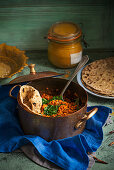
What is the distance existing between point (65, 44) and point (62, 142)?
0.82 metres

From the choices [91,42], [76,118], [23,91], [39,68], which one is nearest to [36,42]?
[39,68]

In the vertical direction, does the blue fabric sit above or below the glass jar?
below

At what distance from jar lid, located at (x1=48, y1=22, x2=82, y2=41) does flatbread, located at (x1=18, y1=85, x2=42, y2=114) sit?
576 mm

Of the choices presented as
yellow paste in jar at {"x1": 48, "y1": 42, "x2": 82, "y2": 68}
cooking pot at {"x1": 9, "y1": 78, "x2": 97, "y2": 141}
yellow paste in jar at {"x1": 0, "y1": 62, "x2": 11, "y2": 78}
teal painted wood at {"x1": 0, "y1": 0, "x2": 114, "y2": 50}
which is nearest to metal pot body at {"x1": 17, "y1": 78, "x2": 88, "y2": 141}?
cooking pot at {"x1": 9, "y1": 78, "x2": 97, "y2": 141}

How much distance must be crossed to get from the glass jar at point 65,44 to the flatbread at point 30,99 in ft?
1.86

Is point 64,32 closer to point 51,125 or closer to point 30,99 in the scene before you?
point 30,99

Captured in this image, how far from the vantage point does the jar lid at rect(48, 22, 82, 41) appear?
1.79 meters

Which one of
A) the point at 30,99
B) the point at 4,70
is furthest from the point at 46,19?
the point at 30,99

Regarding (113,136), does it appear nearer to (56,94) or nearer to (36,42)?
(56,94)

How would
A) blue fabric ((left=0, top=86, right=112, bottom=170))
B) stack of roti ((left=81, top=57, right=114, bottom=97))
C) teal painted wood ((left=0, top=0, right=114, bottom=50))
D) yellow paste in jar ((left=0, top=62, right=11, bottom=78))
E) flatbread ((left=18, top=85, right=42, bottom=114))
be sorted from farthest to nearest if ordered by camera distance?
teal painted wood ((left=0, top=0, right=114, bottom=50))
yellow paste in jar ((left=0, top=62, right=11, bottom=78))
stack of roti ((left=81, top=57, right=114, bottom=97))
flatbread ((left=18, top=85, right=42, bottom=114))
blue fabric ((left=0, top=86, right=112, bottom=170))

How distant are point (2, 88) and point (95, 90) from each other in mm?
615

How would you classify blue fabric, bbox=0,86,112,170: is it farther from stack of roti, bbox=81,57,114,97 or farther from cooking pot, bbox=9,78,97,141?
stack of roti, bbox=81,57,114,97

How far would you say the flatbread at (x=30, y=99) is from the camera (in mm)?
1309

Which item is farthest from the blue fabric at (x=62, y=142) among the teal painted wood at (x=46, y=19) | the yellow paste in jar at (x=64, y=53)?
the teal painted wood at (x=46, y=19)
